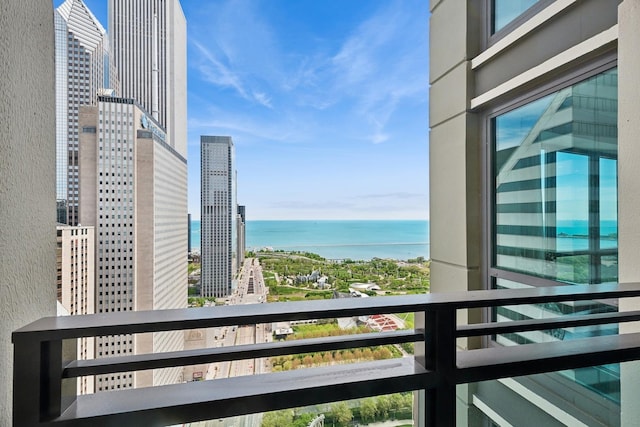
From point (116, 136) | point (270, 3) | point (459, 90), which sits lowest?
point (459, 90)

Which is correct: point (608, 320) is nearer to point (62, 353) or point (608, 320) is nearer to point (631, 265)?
point (631, 265)

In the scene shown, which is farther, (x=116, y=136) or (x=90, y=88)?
(x=116, y=136)

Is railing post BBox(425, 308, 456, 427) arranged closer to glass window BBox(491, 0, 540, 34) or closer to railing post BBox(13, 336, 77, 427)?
railing post BBox(13, 336, 77, 427)

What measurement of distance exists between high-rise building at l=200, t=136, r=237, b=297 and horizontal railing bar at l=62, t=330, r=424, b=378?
439 cm

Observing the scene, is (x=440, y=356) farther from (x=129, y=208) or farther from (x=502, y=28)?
(x=129, y=208)

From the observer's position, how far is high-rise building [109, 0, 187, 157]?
6.58m

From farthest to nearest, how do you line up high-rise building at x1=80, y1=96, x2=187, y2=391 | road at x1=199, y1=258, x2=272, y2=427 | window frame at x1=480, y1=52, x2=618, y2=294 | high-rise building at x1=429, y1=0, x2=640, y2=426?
1. high-rise building at x1=80, y1=96, x2=187, y2=391
2. window frame at x1=480, y1=52, x2=618, y2=294
3. high-rise building at x1=429, y1=0, x2=640, y2=426
4. road at x1=199, y1=258, x2=272, y2=427

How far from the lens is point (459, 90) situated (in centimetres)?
235

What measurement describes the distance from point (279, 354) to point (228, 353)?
0.10 metres

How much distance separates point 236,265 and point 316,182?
17.1 ft

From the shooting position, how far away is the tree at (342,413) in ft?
2.45

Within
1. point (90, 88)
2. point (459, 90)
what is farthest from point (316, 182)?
point (459, 90)

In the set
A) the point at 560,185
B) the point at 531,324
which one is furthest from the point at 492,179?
the point at 531,324

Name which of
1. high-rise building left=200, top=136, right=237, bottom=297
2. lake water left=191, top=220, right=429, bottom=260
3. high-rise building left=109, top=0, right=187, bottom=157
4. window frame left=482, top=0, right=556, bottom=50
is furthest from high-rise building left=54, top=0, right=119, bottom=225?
window frame left=482, top=0, right=556, bottom=50
